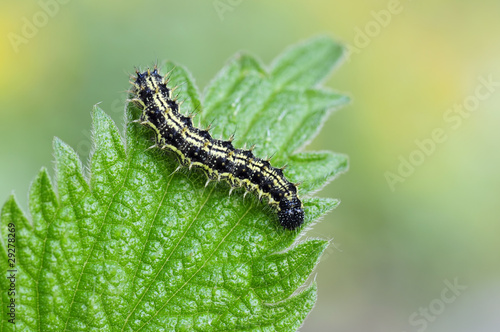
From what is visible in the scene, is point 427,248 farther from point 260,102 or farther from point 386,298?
point 260,102

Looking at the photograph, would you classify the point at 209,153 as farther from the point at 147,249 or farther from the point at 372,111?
the point at 372,111

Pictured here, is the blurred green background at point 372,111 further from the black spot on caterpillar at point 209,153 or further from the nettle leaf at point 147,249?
the nettle leaf at point 147,249

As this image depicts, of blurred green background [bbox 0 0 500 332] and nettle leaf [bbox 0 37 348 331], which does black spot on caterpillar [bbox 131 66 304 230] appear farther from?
blurred green background [bbox 0 0 500 332]

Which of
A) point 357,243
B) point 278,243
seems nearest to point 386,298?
point 357,243

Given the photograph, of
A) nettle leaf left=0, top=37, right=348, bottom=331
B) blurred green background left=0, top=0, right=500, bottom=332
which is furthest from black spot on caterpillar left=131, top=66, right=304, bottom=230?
blurred green background left=0, top=0, right=500, bottom=332

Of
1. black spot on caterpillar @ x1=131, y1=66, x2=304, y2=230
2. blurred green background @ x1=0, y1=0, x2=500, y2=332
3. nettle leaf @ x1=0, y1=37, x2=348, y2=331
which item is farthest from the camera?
blurred green background @ x1=0, y1=0, x2=500, y2=332

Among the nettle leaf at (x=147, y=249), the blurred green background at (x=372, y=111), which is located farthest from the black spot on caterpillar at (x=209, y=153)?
the blurred green background at (x=372, y=111)
